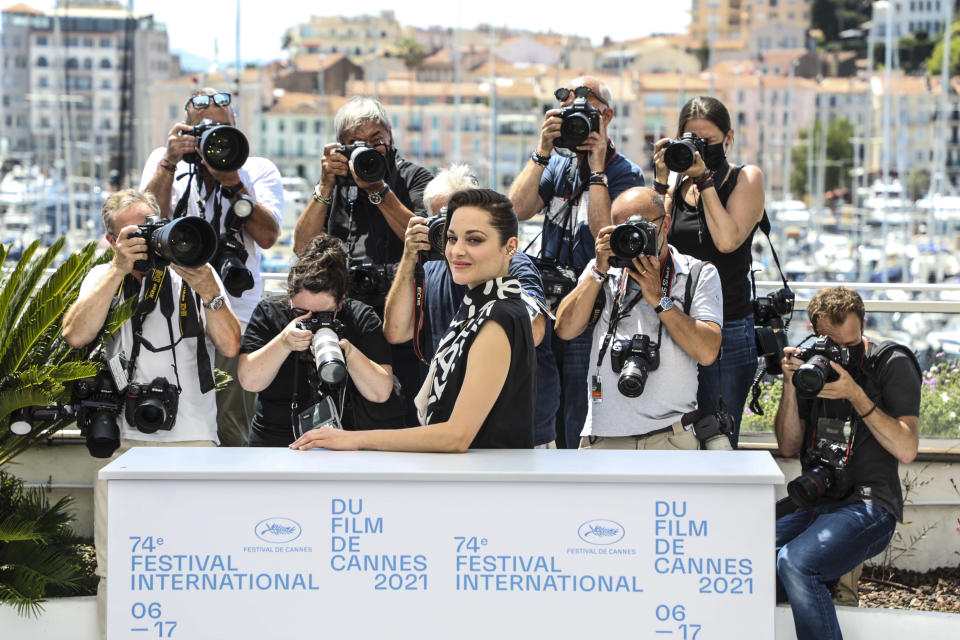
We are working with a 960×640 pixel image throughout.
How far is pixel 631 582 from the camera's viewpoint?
326 centimetres

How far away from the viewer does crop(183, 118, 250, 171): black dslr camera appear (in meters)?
4.96

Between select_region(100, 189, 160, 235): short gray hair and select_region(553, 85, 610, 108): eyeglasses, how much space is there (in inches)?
65.7

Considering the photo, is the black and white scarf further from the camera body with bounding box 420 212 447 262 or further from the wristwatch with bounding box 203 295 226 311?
the wristwatch with bounding box 203 295 226 311

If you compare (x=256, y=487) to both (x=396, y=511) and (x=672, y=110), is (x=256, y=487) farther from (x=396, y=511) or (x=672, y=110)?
(x=672, y=110)

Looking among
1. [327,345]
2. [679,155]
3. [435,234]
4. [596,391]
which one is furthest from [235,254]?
[679,155]

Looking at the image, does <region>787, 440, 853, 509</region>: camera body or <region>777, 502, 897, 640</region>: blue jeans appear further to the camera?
<region>787, 440, 853, 509</region>: camera body

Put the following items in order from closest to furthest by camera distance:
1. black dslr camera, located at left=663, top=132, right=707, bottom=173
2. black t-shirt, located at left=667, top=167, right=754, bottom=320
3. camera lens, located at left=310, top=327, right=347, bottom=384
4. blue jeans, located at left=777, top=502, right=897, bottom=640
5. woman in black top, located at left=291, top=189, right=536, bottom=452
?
woman in black top, located at left=291, top=189, right=536, bottom=452, camera lens, located at left=310, top=327, right=347, bottom=384, blue jeans, located at left=777, top=502, right=897, bottom=640, black dslr camera, located at left=663, top=132, right=707, bottom=173, black t-shirt, located at left=667, top=167, right=754, bottom=320

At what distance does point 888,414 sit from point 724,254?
92 cm

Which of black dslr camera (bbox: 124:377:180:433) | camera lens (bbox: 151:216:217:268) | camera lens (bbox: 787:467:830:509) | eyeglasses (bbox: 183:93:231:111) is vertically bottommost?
camera lens (bbox: 787:467:830:509)

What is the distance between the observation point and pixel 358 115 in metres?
5.13

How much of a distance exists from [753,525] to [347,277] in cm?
171

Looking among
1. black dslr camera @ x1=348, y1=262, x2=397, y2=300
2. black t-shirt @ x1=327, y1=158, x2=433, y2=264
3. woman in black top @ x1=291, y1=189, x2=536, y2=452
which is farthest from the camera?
black t-shirt @ x1=327, y1=158, x2=433, y2=264

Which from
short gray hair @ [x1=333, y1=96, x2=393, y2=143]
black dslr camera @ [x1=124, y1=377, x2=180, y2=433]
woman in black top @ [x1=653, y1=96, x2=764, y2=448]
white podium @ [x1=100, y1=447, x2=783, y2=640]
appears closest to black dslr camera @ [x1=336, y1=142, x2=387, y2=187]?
short gray hair @ [x1=333, y1=96, x2=393, y2=143]

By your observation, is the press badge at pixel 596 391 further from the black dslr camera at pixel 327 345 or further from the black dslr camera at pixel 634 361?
the black dslr camera at pixel 327 345
